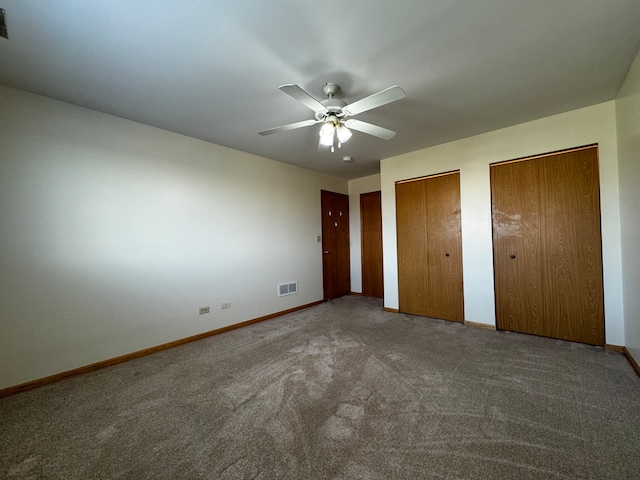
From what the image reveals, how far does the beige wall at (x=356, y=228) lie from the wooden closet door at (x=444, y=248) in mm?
1772

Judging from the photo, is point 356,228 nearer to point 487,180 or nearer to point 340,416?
point 487,180

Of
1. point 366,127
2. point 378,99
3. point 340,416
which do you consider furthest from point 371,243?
point 340,416

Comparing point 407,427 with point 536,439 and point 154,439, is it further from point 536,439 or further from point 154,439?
point 154,439

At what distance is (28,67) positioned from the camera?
74.5 inches

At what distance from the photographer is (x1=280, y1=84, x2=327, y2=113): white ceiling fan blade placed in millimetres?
1611

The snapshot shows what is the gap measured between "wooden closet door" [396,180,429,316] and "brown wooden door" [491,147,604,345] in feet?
3.00

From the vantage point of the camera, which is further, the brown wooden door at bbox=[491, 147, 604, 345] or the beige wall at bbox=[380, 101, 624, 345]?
the brown wooden door at bbox=[491, 147, 604, 345]

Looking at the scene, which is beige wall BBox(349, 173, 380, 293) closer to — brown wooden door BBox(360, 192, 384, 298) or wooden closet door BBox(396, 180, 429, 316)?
brown wooden door BBox(360, 192, 384, 298)

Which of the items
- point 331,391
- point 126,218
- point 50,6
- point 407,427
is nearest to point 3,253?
point 126,218

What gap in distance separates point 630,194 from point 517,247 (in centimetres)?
104

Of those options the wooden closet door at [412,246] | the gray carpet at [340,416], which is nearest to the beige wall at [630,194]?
the gray carpet at [340,416]

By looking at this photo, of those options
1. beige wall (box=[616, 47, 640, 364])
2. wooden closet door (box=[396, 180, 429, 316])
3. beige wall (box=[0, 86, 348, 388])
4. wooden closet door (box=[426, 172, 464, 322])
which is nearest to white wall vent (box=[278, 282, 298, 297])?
beige wall (box=[0, 86, 348, 388])

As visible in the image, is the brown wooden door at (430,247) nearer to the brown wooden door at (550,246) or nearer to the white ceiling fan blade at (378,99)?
the brown wooden door at (550,246)

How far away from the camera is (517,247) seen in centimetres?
307
